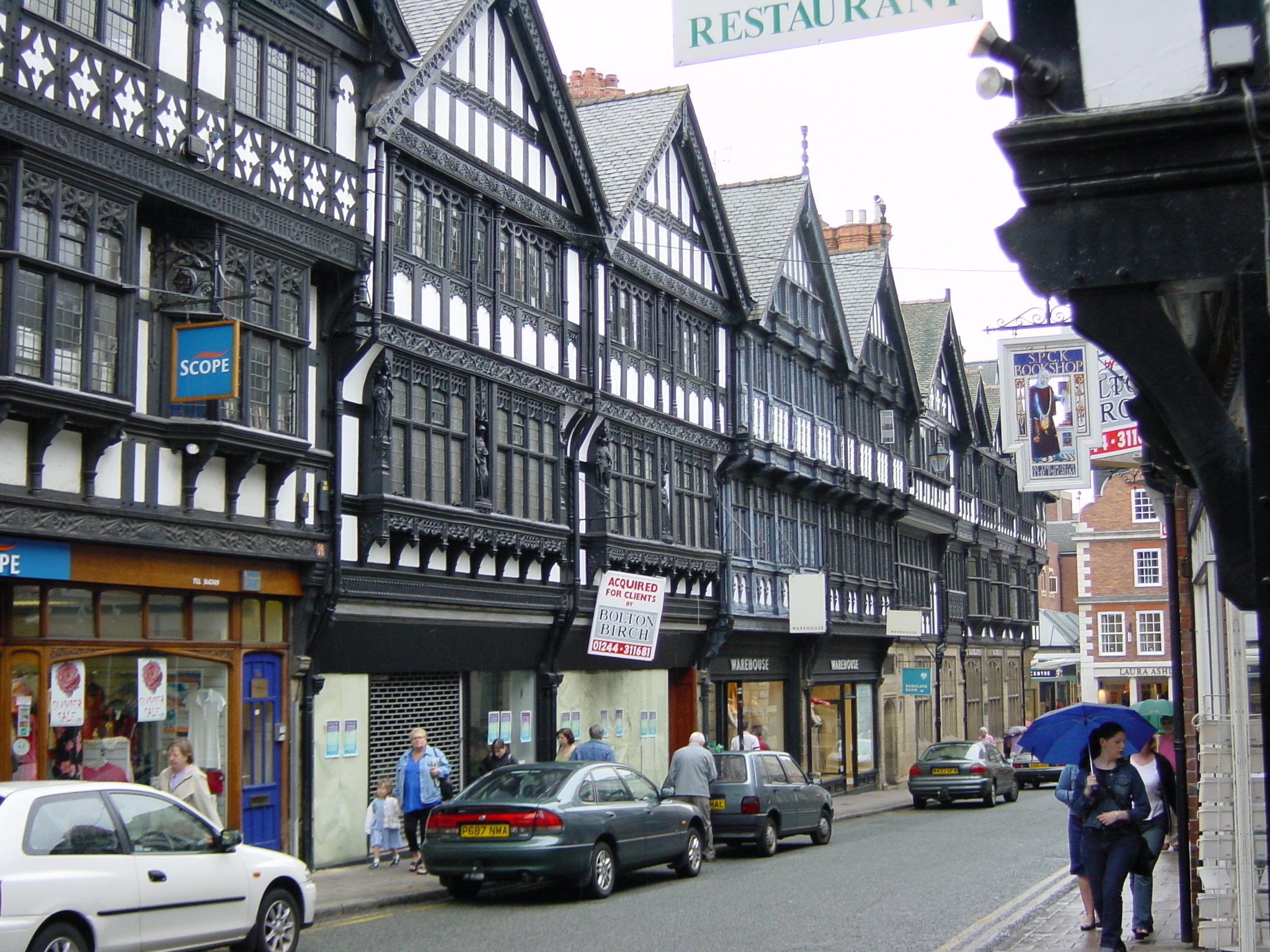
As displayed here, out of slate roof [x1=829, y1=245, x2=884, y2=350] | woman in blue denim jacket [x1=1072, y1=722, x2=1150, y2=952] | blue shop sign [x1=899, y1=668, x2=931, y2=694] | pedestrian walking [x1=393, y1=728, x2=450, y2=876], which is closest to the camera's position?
woman in blue denim jacket [x1=1072, y1=722, x2=1150, y2=952]

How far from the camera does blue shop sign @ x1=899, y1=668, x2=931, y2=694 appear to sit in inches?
1622

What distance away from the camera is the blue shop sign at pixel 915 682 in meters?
41.2

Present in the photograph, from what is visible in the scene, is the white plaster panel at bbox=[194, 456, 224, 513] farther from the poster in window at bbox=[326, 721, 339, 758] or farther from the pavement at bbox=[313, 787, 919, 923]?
the pavement at bbox=[313, 787, 919, 923]

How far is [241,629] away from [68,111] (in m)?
6.40

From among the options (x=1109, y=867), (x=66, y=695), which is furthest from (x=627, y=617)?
(x=1109, y=867)

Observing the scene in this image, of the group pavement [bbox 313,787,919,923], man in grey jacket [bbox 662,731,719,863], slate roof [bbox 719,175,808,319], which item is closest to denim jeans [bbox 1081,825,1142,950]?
pavement [bbox 313,787,919,923]

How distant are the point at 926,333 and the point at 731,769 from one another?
29398mm

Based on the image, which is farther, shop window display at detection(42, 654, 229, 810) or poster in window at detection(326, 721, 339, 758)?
poster in window at detection(326, 721, 339, 758)

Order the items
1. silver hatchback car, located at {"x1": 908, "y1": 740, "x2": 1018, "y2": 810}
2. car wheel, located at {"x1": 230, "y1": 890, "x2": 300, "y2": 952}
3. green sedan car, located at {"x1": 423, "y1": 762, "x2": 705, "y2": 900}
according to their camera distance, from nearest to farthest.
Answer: car wheel, located at {"x1": 230, "y1": 890, "x2": 300, "y2": 952} → green sedan car, located at {"x1": 423, "y1": 762, "x2": 705, "y2": 900} → silver hatchback car, located at {"x1": 908, "y1": 740, "x2": 1018, "y2": 810}

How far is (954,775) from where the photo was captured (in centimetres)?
3400

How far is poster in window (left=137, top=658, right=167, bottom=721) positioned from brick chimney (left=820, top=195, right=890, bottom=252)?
31.7m

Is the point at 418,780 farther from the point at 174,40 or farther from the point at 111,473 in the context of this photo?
the point at 174,40

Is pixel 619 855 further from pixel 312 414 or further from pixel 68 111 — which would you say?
pixel 68 111

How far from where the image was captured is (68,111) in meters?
14.6
